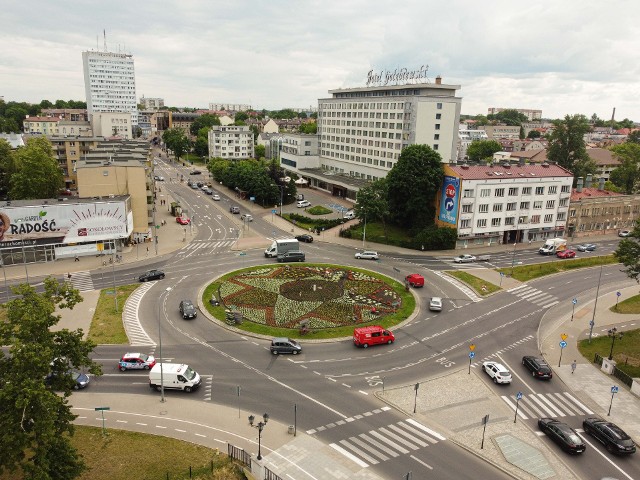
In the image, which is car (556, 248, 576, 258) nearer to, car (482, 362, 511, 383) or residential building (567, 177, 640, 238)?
residential building (567, 177, 640, 238)

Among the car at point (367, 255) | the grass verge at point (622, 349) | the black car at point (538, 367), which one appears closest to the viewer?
the black car at point (538, 367)

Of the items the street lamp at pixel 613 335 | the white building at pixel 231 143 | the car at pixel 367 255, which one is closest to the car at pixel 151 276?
the car at pixel 367 255

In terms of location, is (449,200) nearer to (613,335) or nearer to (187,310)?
(613,335)

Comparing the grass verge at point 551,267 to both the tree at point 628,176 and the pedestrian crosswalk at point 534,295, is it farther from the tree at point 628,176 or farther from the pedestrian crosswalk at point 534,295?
the tree at point 628,176

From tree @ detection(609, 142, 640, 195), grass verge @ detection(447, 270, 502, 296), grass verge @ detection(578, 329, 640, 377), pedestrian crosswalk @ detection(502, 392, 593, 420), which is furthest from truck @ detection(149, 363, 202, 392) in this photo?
tree @ detection(609, 142, 640, 195)

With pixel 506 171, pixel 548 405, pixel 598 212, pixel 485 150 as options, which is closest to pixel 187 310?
pixel 548 405

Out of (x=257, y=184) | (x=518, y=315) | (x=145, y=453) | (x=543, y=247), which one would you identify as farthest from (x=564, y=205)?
(x=145, y=453)
